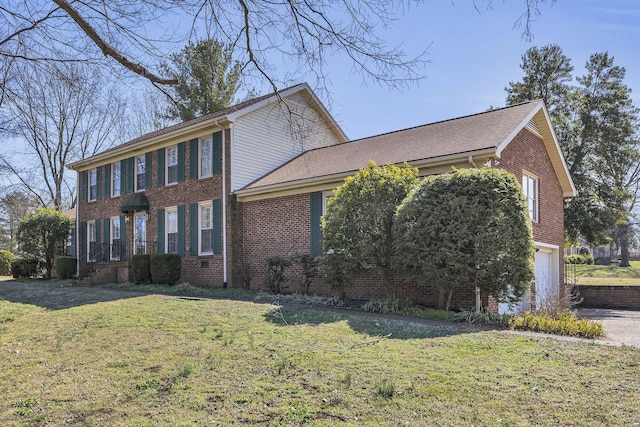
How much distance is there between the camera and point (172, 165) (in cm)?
1872

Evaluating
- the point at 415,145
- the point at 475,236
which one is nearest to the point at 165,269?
the point at 415,145

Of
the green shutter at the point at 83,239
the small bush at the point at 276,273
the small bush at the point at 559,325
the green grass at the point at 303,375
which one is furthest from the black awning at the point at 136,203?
the small bush at the point at 559,325

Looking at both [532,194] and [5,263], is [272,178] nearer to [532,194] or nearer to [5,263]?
[532,194]

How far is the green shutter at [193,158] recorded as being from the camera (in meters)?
17.6

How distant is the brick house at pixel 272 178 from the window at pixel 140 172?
0.13 feet

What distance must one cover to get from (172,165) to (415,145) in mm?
9402

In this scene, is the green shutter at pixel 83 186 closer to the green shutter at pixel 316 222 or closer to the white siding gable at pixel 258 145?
the white siding gable at pixel 258 145

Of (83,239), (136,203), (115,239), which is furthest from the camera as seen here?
(83,239)

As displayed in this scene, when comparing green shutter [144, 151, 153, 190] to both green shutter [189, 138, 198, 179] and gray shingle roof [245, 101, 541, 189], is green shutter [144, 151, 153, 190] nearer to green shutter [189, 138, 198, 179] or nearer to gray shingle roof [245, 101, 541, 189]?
green shutter [189, 138, 198, 179]

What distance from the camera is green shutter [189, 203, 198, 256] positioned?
56.6 feet

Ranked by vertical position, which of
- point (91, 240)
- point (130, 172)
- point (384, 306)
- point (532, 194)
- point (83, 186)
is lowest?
point (384, 306)

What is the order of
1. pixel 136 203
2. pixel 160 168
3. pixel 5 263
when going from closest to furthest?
pixel 160 168, pixel 136 203, pixel 5 263

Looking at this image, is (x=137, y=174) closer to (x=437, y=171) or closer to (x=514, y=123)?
(x=437, y=171)

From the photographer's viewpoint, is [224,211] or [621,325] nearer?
[621,325]
